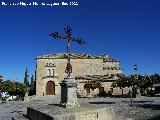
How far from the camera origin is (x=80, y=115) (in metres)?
11.7

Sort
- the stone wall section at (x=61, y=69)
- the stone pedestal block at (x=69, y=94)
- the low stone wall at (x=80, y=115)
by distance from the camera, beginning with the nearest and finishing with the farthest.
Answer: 1. the low stone wall at (x=80, y=115)
2. the stone pedestal block at (x=69, y=94)
3. the stone wall section at (x=61, y=69)

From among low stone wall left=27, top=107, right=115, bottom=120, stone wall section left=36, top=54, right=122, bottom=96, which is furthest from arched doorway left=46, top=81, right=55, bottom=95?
low stone wall left=27, top=107, right=115, bottom=120

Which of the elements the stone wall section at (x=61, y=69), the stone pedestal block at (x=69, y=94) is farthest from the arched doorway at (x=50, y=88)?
the stone pedestal block at (x=69, y=94)

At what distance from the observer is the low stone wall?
11027 millimetres

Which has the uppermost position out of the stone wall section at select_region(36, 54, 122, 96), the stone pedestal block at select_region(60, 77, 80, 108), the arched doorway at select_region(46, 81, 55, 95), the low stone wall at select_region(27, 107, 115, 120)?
the stone wall section at select_region(36, 54, 122, 96)

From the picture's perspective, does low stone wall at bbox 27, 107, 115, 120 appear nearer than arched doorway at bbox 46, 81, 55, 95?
Yes

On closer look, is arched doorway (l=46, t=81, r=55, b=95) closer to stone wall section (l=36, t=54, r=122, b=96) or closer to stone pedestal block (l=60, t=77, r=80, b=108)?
stone wall section (l=36, t=54, r=122, b=96)

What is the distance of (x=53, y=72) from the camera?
48031 millimetres

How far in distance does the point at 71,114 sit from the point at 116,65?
130 ft

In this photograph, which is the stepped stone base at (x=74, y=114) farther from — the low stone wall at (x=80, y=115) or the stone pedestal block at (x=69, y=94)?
the stone pedestal block at (x=69, y=94)

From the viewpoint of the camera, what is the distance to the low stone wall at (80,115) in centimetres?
1103

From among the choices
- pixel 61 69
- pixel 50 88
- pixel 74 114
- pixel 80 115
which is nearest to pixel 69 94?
pixel 80 115

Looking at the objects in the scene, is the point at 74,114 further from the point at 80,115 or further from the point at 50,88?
the point at 50,88

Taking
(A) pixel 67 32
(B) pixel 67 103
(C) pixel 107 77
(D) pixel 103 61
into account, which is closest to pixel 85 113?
(B) pixel 67 103
